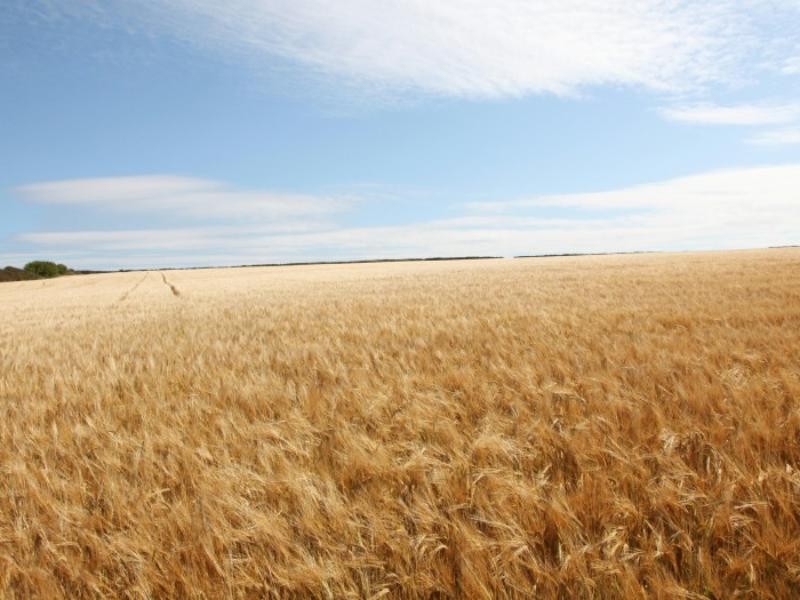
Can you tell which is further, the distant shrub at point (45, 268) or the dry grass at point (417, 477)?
the distant shrub at point (45, 268)

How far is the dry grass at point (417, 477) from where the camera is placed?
1587 millimetres

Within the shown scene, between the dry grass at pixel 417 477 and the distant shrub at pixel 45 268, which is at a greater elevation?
the distant shrub at pixel 45 268

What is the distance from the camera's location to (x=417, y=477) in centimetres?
222

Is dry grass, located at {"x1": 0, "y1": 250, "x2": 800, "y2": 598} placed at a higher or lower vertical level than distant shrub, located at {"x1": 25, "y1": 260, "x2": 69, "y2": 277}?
lower

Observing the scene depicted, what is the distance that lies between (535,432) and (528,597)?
123 cm

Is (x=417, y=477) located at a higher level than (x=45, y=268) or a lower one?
lower

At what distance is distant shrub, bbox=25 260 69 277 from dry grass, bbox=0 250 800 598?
139955mm

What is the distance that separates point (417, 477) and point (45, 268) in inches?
5701

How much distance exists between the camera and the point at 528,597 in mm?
1471

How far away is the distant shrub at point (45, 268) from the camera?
11444 centimetres


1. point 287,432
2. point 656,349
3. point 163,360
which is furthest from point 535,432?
point 163,360

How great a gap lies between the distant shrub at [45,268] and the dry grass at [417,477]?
139955 mm

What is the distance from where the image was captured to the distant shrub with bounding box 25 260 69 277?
11444 centimetres

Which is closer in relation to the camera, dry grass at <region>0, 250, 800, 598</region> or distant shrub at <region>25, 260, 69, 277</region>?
dry grass at <region>0, 250, 800, 598</region>
